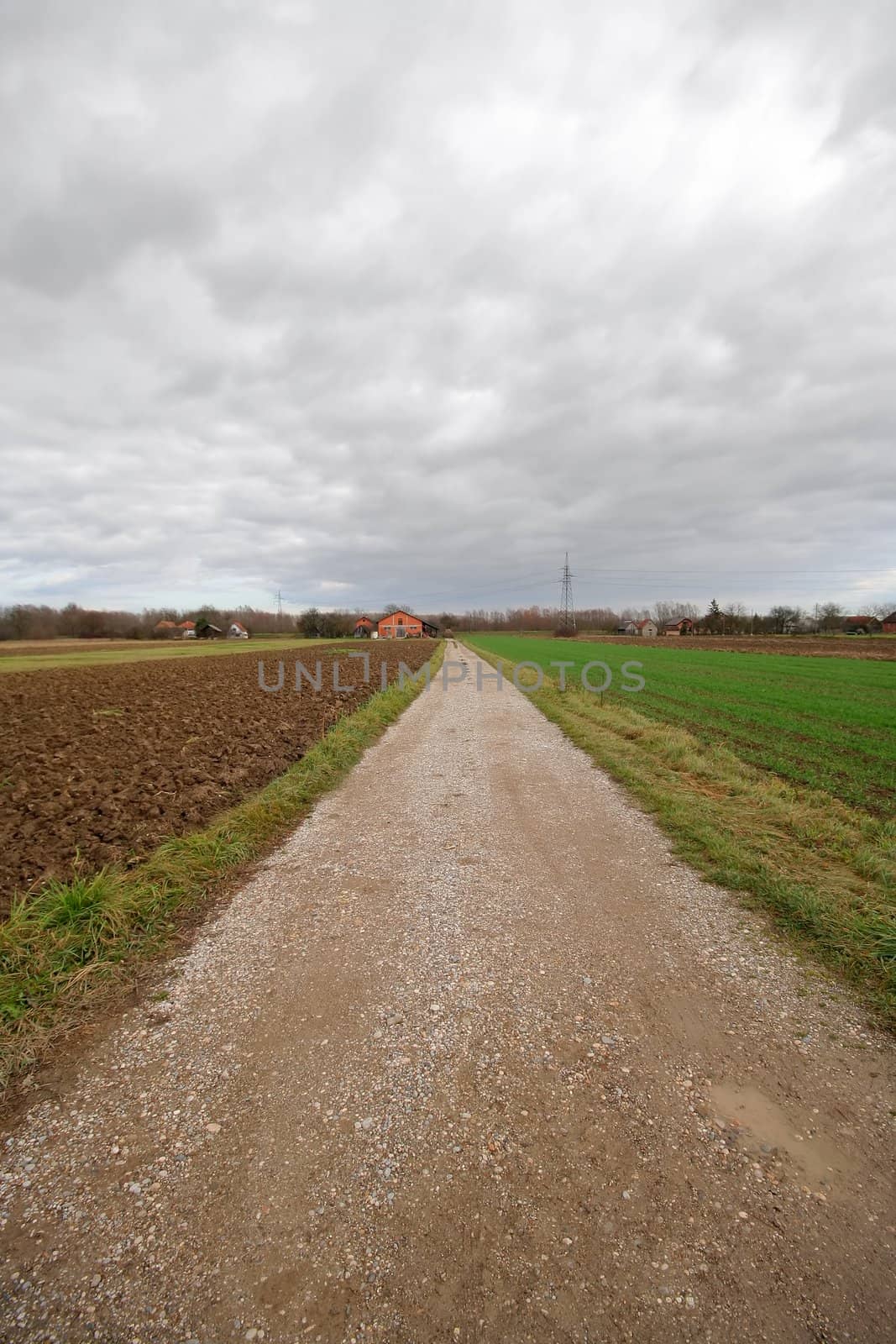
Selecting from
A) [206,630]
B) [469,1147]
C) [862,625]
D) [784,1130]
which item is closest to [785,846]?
[784,1130]

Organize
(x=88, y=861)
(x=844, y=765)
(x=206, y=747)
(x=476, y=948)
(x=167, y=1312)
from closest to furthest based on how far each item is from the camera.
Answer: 1. (x=167, y=1312)
2. (x=476, y=948)
3. (x=88, y=861)
4. (x=844, y=765)
5. (x=206, y=747)

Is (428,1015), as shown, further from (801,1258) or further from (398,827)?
(398,827)

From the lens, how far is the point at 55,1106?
2.86 metres

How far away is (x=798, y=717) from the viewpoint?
15.4 m

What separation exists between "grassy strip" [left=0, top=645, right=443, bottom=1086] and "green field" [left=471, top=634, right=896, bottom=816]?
897cm

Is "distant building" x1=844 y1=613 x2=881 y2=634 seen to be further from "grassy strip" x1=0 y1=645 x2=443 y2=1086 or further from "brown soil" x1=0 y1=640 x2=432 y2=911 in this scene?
"grassy strip" x1=0 y1=645 x2=443 y2=1086

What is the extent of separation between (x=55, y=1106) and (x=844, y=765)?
12124mm

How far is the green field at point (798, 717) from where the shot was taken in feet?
30.7

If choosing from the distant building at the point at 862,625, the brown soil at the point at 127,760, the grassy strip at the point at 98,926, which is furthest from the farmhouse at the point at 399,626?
the grassy strip at the point at 98,926

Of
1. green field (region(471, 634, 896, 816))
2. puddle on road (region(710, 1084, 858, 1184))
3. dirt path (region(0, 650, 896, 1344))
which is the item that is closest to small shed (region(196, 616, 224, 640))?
green field (region(471, 634, 896, 816))

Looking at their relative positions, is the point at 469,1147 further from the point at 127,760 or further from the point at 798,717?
the point at 798,717

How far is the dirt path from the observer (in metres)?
1.99

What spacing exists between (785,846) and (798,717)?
11418mm

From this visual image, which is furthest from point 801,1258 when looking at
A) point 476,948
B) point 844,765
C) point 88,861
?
point 844,765
